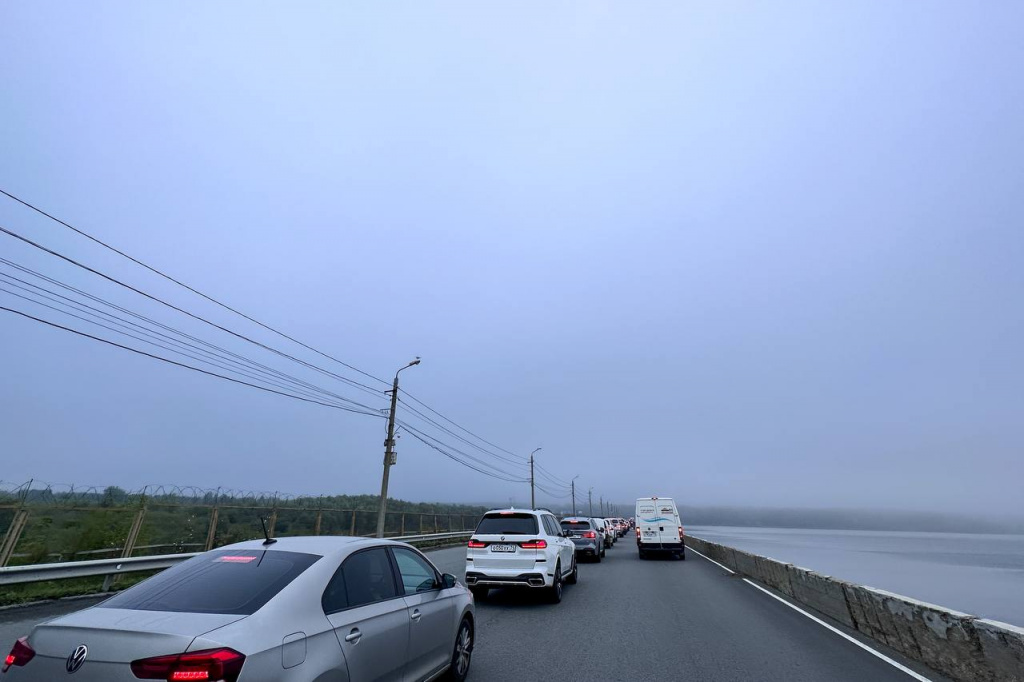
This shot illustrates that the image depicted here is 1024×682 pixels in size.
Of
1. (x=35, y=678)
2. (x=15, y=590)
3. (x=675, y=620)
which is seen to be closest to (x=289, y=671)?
(x=35, y=678)

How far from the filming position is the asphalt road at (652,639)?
6.71 m

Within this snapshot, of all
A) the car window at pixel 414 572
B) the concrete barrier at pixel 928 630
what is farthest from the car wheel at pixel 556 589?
the car window at pixel 414 572

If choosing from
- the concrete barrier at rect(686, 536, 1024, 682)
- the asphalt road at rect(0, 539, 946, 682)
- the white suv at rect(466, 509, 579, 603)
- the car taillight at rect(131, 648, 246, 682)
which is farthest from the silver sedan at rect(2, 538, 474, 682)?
the white suv at rect(466, 509, 579, 603)

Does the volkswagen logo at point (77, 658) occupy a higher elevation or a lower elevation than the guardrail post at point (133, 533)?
lower

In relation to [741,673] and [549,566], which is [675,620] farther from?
[741,673]

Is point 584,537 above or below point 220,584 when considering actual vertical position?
above

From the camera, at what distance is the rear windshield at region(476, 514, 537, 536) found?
11828mm

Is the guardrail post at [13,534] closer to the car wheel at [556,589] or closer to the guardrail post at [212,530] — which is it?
the guardrail post at [212,530]

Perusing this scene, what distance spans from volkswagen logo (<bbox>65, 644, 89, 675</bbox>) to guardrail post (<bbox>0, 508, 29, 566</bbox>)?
12.2m

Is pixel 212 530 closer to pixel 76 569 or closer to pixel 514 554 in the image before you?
pixel 76 569

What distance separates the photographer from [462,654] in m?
6.17

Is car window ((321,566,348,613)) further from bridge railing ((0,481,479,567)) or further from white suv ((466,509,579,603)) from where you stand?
bridge railing ((0,481,479,567))

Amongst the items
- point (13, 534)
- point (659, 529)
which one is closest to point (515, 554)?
point (13, 534)

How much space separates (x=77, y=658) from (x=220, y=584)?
909 millimetres
